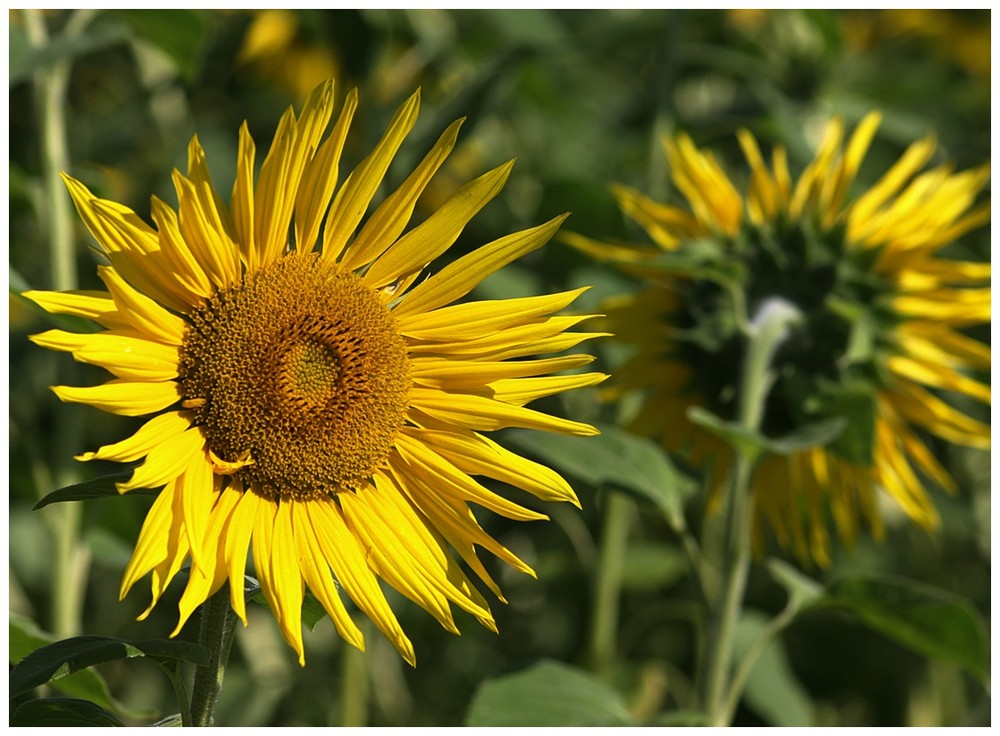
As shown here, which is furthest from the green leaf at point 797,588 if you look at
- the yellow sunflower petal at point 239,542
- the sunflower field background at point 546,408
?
the yellow sunflower petal at point 239,542

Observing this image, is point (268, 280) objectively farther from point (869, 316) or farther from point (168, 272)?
point (869, 316)

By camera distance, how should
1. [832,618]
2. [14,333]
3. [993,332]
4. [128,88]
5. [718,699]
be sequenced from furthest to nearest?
1. [128,88]
2. [832,618]
3. [14,333]
4. [993,332]
5. [718,699]

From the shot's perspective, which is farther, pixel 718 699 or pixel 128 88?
pixel 128 88

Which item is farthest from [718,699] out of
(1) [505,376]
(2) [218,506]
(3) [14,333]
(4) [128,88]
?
(4) [128,88]

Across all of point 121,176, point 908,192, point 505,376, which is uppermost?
point 908,192

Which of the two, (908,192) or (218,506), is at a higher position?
(908,192)

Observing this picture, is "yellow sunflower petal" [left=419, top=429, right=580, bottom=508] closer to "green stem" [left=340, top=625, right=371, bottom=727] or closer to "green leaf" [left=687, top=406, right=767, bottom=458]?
"green leaf" [left=687, top=406, right=767, bottom=458]

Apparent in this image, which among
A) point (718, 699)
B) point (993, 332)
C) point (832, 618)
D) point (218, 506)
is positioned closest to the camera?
point (218, 506)
